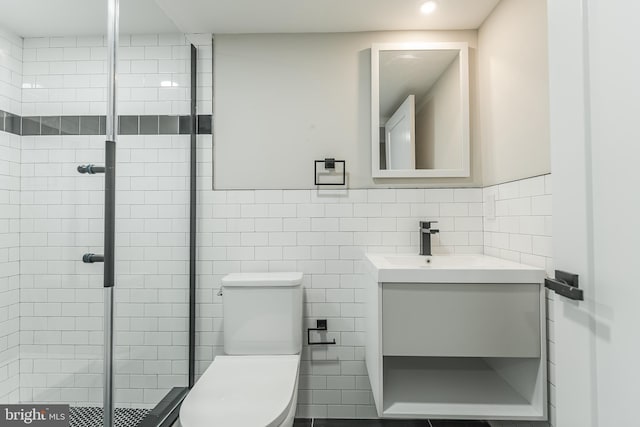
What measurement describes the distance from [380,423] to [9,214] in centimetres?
200

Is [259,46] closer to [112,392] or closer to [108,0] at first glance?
[108,0]

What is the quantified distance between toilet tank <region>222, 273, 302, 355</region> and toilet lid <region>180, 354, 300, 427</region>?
0.06 m

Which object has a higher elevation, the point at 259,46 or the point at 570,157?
the point at 259,46

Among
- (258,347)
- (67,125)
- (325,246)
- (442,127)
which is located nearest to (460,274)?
(325,246)

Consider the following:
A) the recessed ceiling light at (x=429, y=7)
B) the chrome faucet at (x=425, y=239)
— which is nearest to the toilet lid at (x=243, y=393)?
the chrome faucet at (x=425, y=239)

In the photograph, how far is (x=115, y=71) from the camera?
1.42 meters

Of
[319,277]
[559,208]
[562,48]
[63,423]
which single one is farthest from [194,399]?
[562,48]

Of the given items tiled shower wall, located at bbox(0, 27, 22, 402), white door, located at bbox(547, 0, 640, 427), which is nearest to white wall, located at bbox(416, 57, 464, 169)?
white door, located at bbox(547, 0, 640, 427)

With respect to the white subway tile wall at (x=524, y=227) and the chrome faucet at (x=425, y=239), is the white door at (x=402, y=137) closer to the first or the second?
the chrome faucet at (x=425, y=239)

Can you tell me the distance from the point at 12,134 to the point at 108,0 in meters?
0.63

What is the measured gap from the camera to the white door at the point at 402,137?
201cm

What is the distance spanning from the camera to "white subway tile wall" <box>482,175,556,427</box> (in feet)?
4.65

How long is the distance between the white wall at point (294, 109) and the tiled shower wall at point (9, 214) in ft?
3.12

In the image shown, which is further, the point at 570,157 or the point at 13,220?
the point at 13,220
